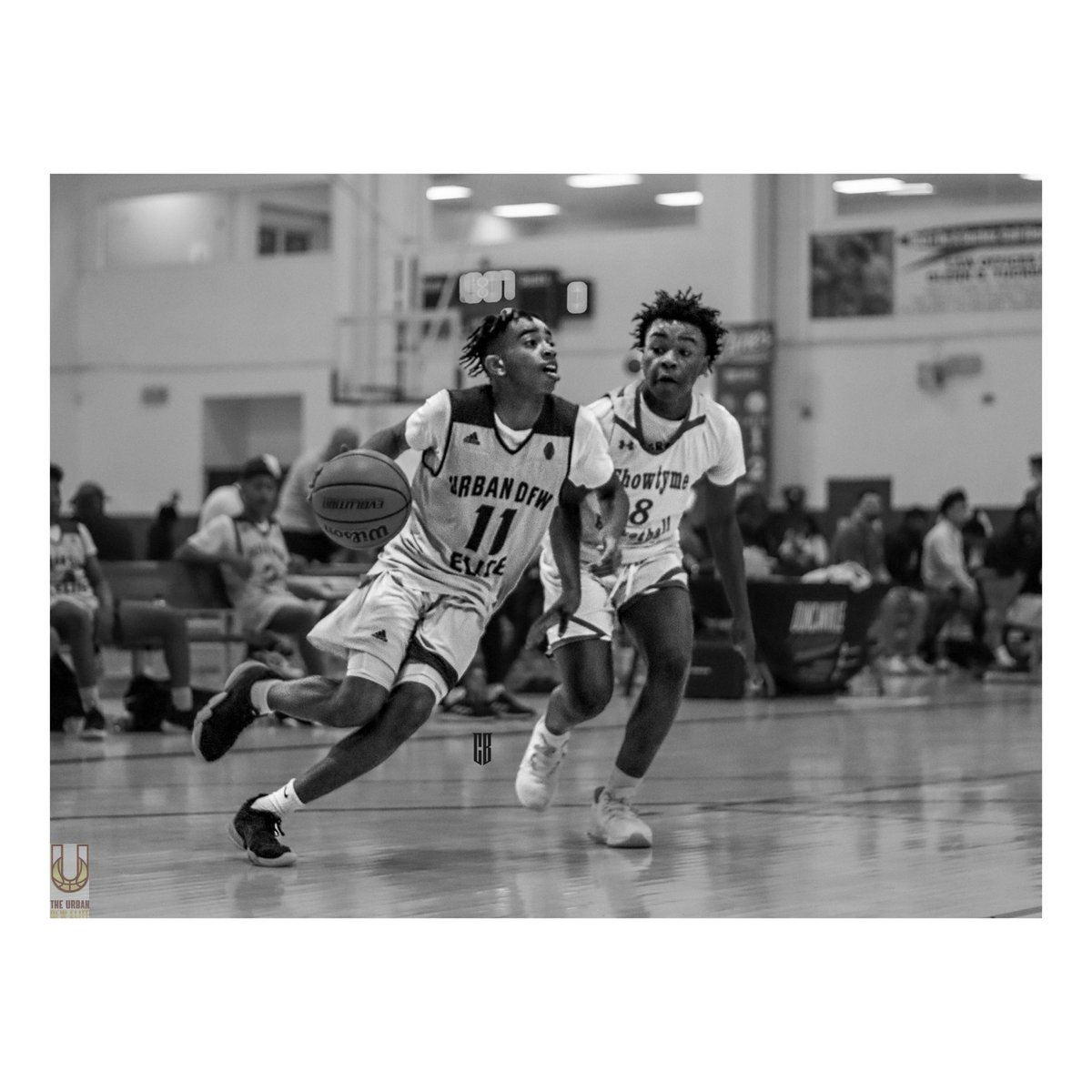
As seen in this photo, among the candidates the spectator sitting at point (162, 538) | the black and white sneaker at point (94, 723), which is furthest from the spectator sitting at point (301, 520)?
the spectator sitting at point (162, 538)

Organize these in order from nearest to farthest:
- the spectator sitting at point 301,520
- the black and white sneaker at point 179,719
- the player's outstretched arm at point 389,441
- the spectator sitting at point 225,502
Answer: the player's outstretched arm at point 389,441
the black and white sneaker at point 179,719
the spectator sitting at point 225,502
the spectator sitting at point 301,520

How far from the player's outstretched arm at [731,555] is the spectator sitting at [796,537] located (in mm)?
11000

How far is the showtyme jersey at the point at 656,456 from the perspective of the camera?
6.64 meters

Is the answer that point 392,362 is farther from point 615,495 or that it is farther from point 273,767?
point 615,495

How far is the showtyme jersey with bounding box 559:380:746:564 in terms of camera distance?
262 inches

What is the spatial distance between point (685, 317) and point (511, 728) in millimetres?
5211

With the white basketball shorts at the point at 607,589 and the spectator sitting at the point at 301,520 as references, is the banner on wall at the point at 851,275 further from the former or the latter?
the white basketball shorts at the point at 607,589

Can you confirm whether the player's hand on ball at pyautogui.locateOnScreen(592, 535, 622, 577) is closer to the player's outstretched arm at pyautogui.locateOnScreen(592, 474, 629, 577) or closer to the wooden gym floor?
the player's outstretched arm at pyautogui.locateOnScreen(592, 474, 629, 577)

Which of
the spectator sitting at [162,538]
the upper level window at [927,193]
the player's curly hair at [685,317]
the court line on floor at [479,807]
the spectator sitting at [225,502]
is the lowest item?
A: the court line on floor at [479,807]

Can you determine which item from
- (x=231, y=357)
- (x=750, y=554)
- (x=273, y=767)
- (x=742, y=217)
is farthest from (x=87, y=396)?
(x=273, y=767)

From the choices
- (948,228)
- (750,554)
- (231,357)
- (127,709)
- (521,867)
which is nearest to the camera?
(521,867)

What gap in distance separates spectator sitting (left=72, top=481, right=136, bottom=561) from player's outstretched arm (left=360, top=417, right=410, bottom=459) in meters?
6.19
